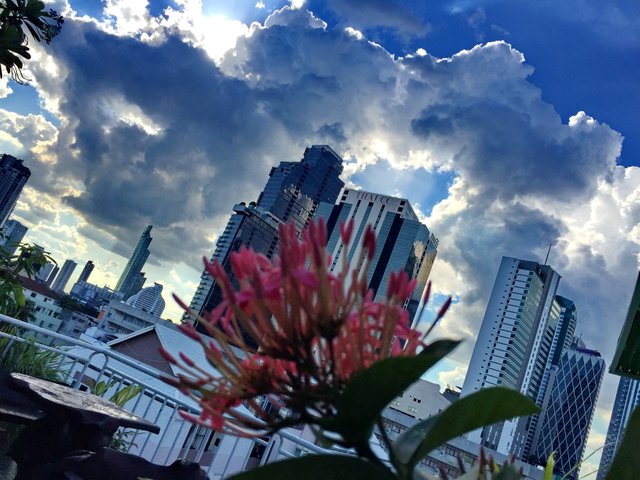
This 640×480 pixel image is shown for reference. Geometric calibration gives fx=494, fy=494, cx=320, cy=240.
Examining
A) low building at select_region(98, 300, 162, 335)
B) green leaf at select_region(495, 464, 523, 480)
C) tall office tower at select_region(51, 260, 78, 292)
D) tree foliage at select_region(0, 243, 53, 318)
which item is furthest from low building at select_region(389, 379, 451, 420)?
tall office tower at select_region(51, 260, 78, 292)

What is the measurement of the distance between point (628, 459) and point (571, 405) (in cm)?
11759

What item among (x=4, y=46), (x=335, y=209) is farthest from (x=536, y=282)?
(x=4, y=46)

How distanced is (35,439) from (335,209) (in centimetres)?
8547

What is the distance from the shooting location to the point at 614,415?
141500mm

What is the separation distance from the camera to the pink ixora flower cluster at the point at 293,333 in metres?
0.46

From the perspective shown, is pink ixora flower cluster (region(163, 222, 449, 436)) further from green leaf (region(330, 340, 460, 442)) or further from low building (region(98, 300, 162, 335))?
low building (region(98, 300, 162, 335))

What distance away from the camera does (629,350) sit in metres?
3.14

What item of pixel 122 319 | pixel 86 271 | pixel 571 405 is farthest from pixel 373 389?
pixel 86 271

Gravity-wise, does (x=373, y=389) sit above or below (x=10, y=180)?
below

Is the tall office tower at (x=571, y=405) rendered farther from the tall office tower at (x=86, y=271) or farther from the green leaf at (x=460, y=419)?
the tall office tower at (x=86, y=271)

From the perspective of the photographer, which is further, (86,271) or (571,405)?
(86,271)

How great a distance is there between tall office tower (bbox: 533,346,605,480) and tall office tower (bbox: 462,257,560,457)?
1657 cm

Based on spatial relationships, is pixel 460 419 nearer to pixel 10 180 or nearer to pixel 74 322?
pixel 74 322

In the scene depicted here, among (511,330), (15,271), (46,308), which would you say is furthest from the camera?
(511,330)
